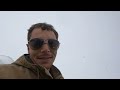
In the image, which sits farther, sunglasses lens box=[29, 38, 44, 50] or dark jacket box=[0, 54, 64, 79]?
sunglasses lens box=[29, 38, 44, 50]

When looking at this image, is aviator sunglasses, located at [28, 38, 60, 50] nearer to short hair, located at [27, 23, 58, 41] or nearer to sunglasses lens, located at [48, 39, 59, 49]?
sunglasses lens, located at [48, 39, 59, 49]

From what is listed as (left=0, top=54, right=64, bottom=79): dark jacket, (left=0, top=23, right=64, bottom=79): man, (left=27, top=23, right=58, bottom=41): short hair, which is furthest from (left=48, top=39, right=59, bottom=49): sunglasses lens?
(left=0, top=54, right=64, bottom=79): dark jacket

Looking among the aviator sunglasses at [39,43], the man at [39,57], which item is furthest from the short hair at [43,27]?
the aviator sunglasses at [39,43]

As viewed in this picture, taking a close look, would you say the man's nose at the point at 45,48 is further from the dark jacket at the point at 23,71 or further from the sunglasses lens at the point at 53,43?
the dark jacket at the point at 23,71

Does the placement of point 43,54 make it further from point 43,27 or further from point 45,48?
point 43,27

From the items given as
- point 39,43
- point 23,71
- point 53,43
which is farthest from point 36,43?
point 23,71

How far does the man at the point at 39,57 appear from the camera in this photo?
66.3 inches

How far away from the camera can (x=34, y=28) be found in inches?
79.0

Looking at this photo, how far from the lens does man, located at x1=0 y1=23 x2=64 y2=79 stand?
5.53ft

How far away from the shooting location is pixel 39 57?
6.14 ft

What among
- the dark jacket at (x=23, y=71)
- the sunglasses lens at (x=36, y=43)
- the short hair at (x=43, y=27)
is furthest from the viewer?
the short hair at (x=43, y=27)
